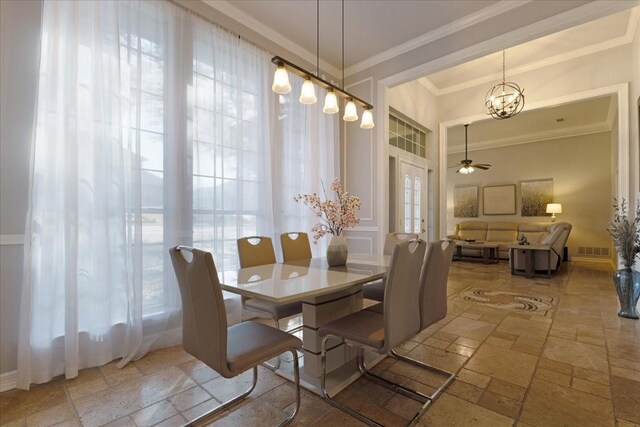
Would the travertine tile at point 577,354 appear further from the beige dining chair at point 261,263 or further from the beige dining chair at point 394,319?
the beige dining chair at point 261,263

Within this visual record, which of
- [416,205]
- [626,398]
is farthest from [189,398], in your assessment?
[416,205]

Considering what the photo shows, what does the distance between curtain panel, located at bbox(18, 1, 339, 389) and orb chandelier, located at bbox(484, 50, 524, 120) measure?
11.5ft

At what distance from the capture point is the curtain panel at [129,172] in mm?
1988

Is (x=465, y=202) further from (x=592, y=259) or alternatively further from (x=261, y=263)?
(x=261, y=263)

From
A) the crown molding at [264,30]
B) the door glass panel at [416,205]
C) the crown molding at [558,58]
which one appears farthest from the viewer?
the door glass panel at [416,205]

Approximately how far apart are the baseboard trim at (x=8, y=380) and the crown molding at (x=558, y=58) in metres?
6.10

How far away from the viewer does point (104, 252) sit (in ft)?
7.16

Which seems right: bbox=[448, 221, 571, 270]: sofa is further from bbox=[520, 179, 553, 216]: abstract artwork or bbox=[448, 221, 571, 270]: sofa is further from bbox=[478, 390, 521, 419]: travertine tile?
bbox=[478, 390, 521, 419]: travertine tile

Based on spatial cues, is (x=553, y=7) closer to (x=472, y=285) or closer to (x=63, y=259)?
(x=472, y=285)

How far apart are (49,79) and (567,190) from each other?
9701 mm

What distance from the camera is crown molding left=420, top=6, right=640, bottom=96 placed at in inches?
148

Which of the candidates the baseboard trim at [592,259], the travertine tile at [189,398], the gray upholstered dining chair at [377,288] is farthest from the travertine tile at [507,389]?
the baseboard trim at [592,259]

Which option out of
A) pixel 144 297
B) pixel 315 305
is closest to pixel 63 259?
pixel 144 297

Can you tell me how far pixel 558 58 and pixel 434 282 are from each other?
4798mm
